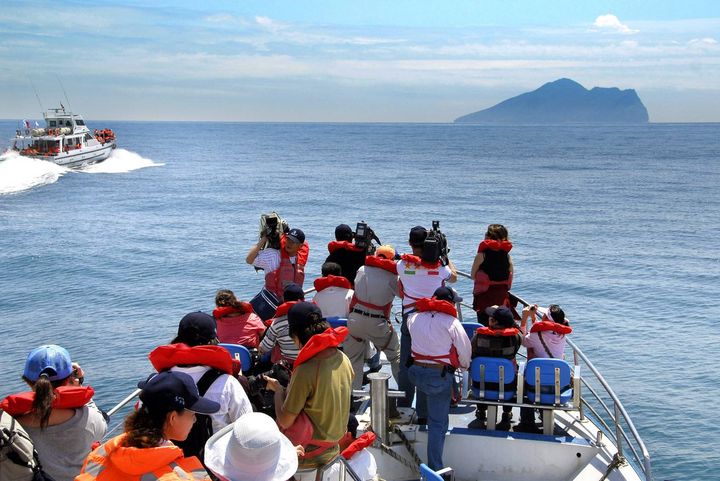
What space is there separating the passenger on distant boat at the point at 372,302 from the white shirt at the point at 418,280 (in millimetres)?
220

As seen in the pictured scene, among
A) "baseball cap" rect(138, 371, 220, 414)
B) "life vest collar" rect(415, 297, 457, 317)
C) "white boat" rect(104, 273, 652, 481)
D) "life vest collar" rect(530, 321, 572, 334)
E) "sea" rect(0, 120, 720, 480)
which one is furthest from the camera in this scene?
"sea" rect(0, 120, 720, 480)

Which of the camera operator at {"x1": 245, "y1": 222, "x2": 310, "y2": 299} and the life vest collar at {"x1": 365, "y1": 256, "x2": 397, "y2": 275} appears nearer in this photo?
the life vest collar at {"x1": 365, "y1": 256, "x2": 397, "y2": 275}

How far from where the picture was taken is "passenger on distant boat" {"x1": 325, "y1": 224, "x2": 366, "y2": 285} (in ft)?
30.5

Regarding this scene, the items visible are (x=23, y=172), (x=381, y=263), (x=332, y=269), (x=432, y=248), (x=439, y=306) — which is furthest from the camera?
(x=23, y=172)

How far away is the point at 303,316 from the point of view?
17.6 feet

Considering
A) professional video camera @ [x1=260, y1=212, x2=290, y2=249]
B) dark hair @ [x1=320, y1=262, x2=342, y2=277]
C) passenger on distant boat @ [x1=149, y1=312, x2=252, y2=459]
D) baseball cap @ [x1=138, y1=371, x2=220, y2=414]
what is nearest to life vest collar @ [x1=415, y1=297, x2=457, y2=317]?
dark hair @ [x1=320, y1=262, x2=342, y2=277]

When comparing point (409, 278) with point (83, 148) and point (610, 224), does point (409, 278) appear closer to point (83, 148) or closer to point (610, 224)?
point (610, 224)

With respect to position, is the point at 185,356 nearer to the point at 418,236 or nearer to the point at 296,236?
the point at 418,236

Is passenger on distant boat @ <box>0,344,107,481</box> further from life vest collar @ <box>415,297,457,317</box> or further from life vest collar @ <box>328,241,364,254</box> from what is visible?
life vest collar @ <box>328,241,364,254</box>

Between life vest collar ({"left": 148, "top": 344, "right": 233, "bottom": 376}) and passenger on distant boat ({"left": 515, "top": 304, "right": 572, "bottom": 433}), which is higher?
life vest collar ({"left": 148, "top": 344, "right": 233, "bottom": 376})

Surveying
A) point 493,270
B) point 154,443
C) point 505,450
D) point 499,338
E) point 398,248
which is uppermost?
point 154,443

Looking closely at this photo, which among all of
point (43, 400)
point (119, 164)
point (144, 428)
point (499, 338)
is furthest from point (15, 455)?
point (119, 164)

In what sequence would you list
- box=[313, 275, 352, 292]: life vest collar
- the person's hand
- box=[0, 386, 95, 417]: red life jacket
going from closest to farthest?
box=[0, 386, 95, 417]: red life jacket < the person's hand < box=[313, 275, 352, 292]: life vest collar

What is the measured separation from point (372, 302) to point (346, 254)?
4.13 feet
